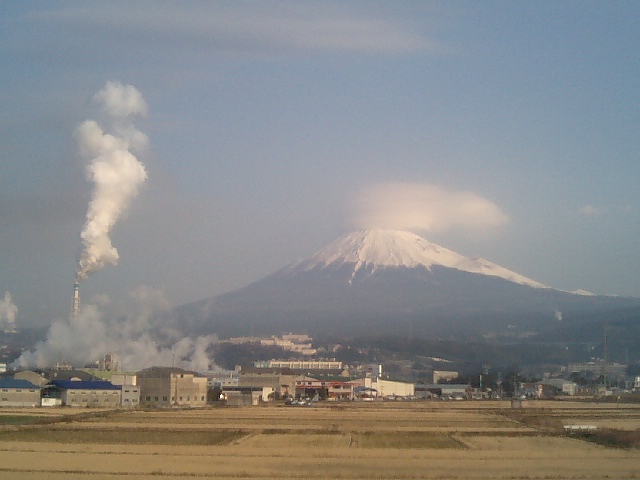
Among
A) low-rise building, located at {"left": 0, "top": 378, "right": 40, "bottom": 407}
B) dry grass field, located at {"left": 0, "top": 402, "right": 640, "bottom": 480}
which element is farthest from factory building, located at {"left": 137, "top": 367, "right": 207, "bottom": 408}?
dry grass field, located at {"left": 0, "top": 402, "right": 640, "bottom": 480}

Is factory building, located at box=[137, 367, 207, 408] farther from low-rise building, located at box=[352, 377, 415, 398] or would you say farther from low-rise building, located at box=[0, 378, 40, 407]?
low-rise building, located at box=[352, 377, 415, 398]

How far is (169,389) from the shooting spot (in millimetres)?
41969

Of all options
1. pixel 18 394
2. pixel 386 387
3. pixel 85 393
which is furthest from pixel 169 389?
pixel 386 387

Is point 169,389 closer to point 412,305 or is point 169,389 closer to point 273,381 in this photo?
point 273,381

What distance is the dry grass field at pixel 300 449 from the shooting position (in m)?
14.9

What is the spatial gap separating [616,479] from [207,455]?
7.98 meters

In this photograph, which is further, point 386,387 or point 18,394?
point 386,387

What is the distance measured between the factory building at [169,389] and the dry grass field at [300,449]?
13.0m

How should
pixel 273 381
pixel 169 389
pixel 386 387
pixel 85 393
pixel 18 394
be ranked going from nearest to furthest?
→ pixel 18 394
pixel 85 393
pixel 169 389
pixel 273 381
pixel 386 387

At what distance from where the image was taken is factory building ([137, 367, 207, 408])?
41.8 metres

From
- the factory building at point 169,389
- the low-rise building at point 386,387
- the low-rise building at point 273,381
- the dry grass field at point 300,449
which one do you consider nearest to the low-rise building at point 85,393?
the factory building at point 169,389

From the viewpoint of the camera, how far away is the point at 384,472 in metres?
14.9

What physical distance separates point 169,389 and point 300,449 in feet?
80.4

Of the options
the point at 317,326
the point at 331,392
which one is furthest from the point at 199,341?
the point at 317,326
